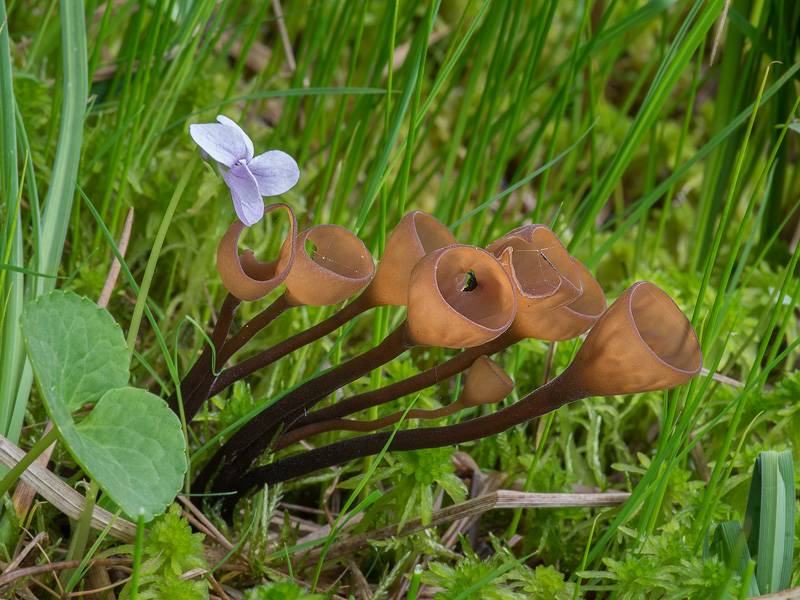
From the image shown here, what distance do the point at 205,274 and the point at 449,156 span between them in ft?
1.75

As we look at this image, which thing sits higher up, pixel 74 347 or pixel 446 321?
pixel 446 321

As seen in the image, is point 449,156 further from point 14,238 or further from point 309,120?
point 14,238

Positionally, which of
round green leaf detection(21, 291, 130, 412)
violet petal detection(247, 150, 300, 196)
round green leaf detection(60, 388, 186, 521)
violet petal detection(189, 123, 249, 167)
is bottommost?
round green leaf detection(60, 388, 186, 521)

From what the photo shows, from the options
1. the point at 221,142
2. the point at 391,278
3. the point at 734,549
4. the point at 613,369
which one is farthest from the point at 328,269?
the point at 734,549

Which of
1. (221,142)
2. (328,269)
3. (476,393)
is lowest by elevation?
(476,393)

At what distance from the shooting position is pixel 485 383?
2.63 feet

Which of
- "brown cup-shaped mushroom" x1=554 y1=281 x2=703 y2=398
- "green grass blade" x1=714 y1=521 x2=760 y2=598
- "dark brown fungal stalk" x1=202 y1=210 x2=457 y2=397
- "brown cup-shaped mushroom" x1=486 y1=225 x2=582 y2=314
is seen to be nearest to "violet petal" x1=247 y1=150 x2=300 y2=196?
"dark brown fungal stalk" x1=202 y1=210 x2=457 y2=397

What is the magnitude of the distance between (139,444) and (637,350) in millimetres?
490

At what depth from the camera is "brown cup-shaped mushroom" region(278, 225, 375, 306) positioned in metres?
0.71

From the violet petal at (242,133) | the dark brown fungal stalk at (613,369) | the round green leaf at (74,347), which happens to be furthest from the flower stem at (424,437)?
the violet petal at (242,133)

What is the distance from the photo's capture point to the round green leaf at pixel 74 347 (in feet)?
2.15

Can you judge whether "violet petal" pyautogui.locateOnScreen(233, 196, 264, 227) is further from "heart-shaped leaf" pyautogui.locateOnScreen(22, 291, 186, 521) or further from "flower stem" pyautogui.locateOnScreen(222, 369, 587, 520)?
"flower stem" pyautogui.locateOnScreen(222, 369, 587, 520)

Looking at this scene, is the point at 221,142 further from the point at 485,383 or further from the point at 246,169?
the point at 485,383

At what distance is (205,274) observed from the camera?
1.39m
